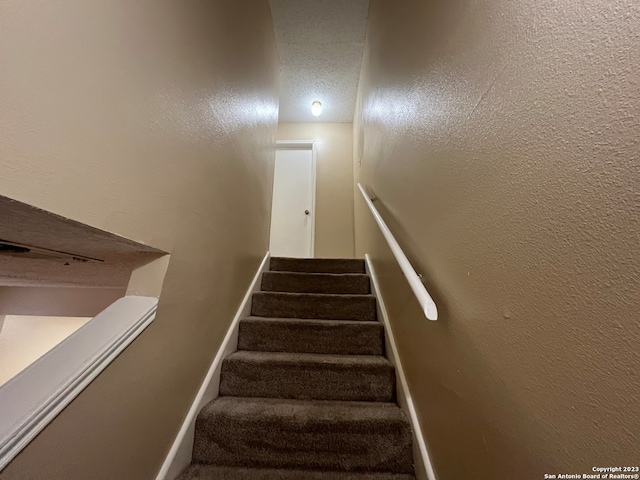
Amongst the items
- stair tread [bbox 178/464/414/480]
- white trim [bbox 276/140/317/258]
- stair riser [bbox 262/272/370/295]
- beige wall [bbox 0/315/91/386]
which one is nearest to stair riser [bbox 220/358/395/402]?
stair tread [bbox 178/464/414/480]

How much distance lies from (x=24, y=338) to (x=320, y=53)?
11.7 feet

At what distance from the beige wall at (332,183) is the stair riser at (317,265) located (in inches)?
38.4

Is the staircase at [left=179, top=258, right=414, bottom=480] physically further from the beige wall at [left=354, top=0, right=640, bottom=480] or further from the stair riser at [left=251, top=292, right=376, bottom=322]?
the beige wall at [left=354, top=0, right=640, bottom=480]

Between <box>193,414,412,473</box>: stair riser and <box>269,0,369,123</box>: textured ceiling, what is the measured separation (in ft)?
9.88

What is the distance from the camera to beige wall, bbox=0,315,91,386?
1.89 m

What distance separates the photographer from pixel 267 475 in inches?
39.9

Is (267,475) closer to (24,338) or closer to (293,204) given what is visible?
(24,338)

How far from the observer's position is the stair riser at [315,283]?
2.15 meters

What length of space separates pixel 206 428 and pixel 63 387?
0.70 m

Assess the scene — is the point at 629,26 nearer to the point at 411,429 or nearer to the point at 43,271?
the point at 411,429

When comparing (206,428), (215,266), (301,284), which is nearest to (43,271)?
(215,266)

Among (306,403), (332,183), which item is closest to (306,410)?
(306,403)

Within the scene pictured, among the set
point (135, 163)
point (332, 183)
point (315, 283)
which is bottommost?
point (315, 283)

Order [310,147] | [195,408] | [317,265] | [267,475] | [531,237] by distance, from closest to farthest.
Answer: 1. [531,237]
2. [267,475]
3. [195,408]
4. [317,265]
5. [310,147]
